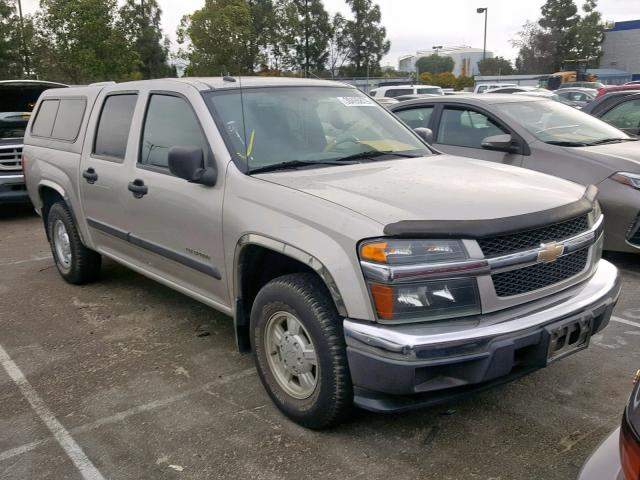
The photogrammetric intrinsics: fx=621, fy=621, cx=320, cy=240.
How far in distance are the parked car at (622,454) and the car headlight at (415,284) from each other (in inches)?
37.4

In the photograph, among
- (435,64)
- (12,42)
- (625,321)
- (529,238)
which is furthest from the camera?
(435,64)

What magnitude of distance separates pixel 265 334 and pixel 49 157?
11.3ft

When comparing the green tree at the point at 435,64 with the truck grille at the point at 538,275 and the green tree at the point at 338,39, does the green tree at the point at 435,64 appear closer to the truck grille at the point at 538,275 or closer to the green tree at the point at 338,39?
the green tree at the point at 338,39

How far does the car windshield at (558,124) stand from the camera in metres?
6.13

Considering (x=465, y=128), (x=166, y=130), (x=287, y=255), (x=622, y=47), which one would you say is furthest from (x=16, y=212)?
(x=622, y=47)

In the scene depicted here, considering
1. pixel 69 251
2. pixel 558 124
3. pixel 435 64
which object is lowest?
pixel 69 251

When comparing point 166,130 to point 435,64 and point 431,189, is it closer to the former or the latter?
point 431,189

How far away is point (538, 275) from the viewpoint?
9.59ft

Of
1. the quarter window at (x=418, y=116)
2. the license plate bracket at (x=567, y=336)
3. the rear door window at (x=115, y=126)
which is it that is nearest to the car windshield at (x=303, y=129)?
the rear door window at (x=115, y=126)

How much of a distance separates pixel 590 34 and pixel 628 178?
224ft

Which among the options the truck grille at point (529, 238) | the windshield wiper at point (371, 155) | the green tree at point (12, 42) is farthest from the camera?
the green tree at point (12, 42)

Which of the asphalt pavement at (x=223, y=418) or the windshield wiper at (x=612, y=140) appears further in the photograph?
the windshield wiper at (x=612, y=140)

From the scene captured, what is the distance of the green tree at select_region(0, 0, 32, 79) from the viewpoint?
91.4ft

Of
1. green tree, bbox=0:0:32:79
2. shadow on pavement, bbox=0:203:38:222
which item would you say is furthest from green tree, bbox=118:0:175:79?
shadow on pavement, bbox=0:203:38:222
